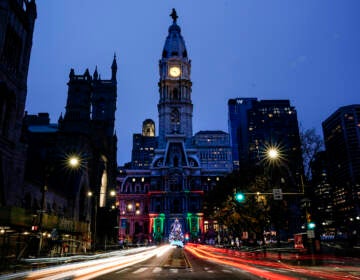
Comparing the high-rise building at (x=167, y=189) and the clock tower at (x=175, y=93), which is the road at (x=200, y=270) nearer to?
the high-rise building at (x=167, y=189)

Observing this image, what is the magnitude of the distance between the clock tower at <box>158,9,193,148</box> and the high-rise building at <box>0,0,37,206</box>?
106090 millimetres

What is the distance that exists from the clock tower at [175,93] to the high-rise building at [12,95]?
348 ft

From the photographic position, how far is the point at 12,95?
30734mm

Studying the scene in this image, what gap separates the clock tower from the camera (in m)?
143

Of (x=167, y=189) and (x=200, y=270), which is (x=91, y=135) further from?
(x=167, y=189)

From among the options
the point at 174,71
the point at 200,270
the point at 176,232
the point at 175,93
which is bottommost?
the point at 200,270

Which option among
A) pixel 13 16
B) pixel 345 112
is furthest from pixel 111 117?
pixel 345 112

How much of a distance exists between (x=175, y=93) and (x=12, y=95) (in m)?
123

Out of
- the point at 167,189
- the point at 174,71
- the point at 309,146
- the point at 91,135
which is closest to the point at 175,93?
the point at 174,71

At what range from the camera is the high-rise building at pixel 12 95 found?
2842 cm

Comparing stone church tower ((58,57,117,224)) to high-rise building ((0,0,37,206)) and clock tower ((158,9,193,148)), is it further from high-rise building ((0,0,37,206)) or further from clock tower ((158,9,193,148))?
clock tower ((158,9,193,148))

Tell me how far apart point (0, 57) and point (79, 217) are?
104ft

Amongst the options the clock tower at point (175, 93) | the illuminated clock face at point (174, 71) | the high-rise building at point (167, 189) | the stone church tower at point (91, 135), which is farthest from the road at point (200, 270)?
the illuminated clock face at point (174, 71)

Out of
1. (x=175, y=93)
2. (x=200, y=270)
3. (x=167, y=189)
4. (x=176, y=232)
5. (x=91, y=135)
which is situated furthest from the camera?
(x=175, y=93)
